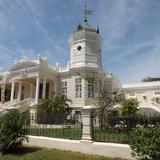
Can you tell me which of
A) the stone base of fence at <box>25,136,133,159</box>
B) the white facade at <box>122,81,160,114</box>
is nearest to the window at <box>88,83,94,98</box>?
the white facade at <box>122,81,160,114</box>

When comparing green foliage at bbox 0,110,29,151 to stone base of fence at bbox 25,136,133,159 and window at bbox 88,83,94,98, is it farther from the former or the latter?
window at bbox 88,83,94,98

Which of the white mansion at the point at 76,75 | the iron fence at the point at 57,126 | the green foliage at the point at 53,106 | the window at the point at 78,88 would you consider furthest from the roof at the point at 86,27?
the iron fence at the point at 57,126

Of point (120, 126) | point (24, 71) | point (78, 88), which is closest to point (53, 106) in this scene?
point (78, 88)

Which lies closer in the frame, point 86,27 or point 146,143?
point 146,143

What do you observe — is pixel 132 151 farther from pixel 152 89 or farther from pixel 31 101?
pixel 152 89

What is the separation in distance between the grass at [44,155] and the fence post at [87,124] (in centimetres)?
85

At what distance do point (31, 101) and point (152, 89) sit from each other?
19.6m

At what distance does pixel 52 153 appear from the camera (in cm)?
1103

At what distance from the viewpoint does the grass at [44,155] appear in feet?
33.4

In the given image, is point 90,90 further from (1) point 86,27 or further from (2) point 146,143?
(2) point 146,143

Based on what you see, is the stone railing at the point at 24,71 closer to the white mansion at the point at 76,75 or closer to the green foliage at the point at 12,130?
the white mansion at the point at 76,75

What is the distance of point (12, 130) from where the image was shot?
11727mm

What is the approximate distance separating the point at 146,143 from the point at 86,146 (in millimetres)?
3456

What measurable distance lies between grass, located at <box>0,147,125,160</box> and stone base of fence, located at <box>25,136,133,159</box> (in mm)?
374
